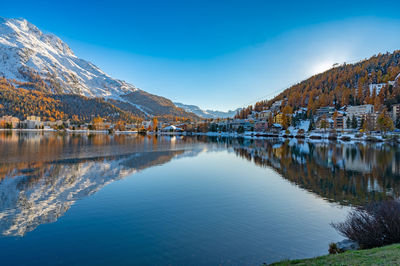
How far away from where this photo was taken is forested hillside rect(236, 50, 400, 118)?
118 m

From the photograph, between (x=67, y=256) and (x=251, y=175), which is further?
(x=251, y=175)

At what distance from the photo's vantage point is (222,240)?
922cm

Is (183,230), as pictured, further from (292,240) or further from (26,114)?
(26,114)

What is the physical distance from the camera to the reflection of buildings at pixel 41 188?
10.8 meters

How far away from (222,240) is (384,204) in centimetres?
579

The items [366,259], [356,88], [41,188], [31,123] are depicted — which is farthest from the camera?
[31,123]

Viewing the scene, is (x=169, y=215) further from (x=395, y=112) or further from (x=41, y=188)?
(x=395, y=112)

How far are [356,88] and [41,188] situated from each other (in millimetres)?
160179

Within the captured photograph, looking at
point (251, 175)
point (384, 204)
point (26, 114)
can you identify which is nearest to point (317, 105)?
point (251, 175)

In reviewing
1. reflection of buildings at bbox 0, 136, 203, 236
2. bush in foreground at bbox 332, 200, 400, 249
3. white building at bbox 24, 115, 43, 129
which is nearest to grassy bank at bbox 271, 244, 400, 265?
bush in foreground at bbox 332, 200, 400, 249

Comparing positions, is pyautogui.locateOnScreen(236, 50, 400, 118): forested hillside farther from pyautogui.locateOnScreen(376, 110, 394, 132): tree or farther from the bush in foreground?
the bush in foreground

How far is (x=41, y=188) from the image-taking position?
1584 centimetres

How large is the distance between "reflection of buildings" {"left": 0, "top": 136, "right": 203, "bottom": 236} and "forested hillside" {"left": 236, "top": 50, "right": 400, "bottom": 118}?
11812 cm

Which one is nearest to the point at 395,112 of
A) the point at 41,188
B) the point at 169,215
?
the point at 169,215
